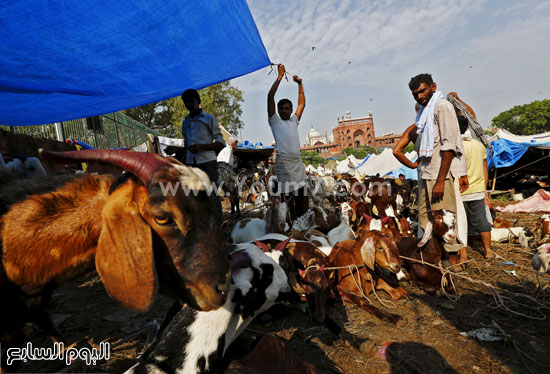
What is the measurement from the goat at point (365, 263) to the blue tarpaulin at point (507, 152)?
9.91 m

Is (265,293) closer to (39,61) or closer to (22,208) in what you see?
(22,208)

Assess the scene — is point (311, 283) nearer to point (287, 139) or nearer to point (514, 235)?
point (287, 139)

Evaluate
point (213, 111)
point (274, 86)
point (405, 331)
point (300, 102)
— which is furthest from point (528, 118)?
point (405, 331)

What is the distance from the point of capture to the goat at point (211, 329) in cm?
149

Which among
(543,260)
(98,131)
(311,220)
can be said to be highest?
(98,131)

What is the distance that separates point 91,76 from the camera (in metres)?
3.63

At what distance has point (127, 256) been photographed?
1186 millimetres

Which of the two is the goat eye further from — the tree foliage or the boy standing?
the tree foliage

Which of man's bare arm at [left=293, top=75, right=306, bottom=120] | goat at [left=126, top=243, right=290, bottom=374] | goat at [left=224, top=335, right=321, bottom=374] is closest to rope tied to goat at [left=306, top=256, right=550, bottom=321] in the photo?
goat at [left=224, top=335, right=321, bottom=374]

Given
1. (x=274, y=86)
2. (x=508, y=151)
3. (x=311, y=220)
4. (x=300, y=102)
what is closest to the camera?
(x=274, y=86)

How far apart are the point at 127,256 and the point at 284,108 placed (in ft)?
14.1

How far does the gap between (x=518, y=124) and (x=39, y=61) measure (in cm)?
6465

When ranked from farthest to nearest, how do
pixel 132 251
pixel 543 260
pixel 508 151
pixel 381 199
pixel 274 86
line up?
pixel 508 151 < pixel 381 199 < pixel 274 86 < pixel 543 260 < pixel 132 251

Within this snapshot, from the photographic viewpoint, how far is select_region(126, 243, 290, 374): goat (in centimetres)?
149
